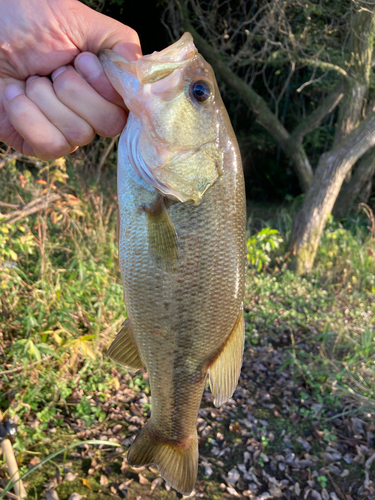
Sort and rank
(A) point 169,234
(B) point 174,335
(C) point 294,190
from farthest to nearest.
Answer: (C) point 294,190
(B) point 174,335
(A) point 169,234

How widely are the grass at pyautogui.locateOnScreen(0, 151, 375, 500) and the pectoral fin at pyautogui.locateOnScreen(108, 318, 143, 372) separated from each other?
1361 mm

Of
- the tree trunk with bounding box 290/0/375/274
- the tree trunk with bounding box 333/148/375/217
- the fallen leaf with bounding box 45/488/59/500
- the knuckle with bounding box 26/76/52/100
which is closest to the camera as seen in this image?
the knuckle with bounding box 26/76/52/100

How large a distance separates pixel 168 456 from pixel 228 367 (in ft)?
1.65

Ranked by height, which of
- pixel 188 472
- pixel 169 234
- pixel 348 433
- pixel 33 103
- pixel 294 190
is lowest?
pixel 294 190

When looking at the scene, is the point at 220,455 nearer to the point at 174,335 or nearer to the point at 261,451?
the point at 261,451

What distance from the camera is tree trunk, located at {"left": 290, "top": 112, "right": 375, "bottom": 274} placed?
6.06 metres

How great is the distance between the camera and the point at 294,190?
11.7 meters

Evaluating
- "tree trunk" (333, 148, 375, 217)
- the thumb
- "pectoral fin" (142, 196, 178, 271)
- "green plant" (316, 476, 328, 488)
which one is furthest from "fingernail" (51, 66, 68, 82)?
"tree trunk" (333, 148, 375, 217)

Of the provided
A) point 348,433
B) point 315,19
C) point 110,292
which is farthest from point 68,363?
point 315,19

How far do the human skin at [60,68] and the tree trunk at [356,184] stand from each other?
855 centimetres

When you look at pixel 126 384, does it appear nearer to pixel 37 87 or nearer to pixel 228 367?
pixel 228 367

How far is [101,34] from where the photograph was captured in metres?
1.41

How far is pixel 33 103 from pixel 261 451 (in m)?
3.24

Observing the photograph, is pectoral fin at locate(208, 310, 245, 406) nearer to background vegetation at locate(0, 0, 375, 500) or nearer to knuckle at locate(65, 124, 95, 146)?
knuckle at locate(65, 124, 95, 146)
